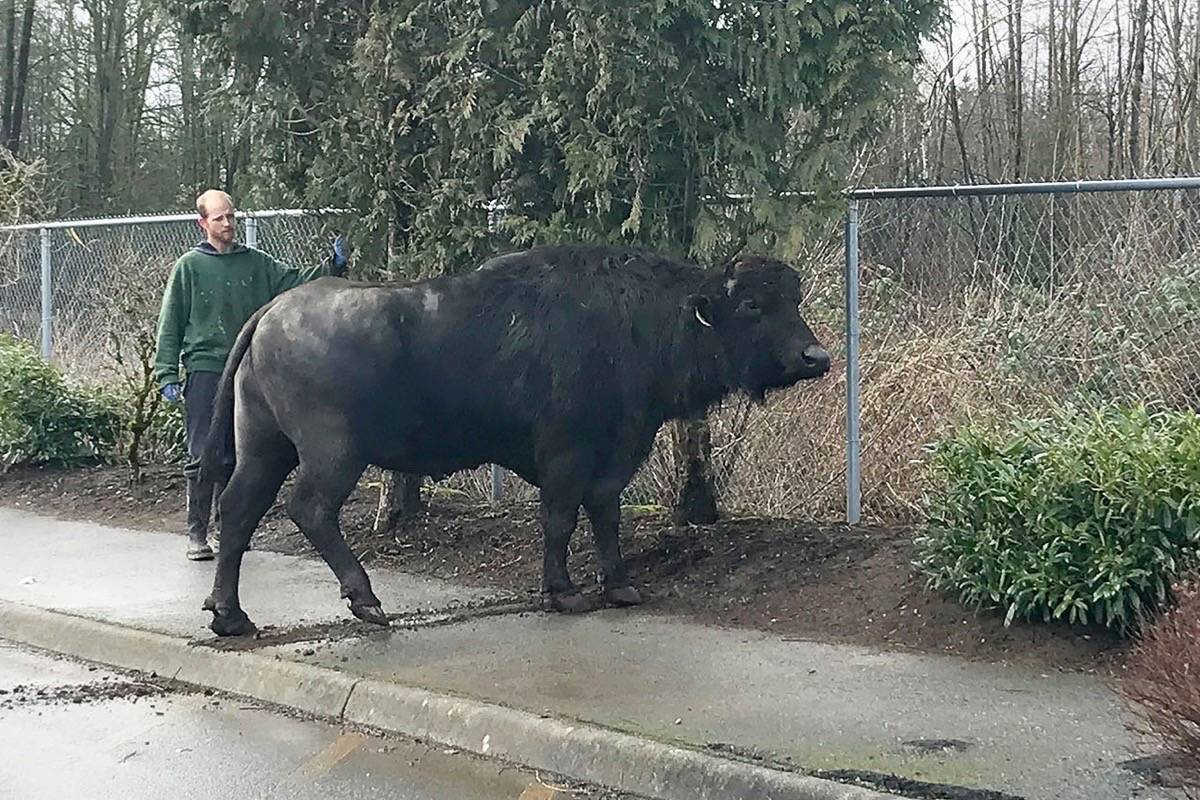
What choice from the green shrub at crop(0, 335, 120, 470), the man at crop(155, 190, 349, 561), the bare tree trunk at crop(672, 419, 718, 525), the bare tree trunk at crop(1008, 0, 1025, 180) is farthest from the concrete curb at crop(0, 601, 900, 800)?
the bare tree trunk at crop(1008, 0, 1025, 180)

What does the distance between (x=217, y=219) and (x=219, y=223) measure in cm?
3

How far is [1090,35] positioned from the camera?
19.4 metres

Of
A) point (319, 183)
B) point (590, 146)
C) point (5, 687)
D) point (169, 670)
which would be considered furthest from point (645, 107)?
point (5, 687)

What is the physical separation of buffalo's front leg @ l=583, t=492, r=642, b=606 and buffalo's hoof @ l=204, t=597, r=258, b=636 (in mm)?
1745

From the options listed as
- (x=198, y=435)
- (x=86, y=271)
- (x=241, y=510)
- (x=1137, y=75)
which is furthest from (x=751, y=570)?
(x=1137, y=75)

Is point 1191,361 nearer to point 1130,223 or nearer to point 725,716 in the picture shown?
point 1130,223

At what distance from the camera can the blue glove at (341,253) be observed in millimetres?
9500

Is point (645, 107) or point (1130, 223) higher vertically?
point (645, 107)

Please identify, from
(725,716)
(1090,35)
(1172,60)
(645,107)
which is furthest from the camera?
(1090,35)

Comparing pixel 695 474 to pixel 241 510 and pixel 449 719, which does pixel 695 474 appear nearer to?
pixel 241 510

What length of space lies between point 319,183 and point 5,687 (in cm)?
357

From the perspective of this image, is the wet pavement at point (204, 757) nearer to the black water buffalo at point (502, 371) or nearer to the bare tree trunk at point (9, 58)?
the black water buffalo at point (502, 371)

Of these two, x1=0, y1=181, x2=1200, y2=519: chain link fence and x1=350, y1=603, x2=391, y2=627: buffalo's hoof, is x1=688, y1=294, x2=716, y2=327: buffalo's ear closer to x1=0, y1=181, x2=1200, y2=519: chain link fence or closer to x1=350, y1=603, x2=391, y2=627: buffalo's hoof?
x1=0, y1=181, x2=1200, y2=519: chain link fence

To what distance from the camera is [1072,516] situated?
22.1 feet
